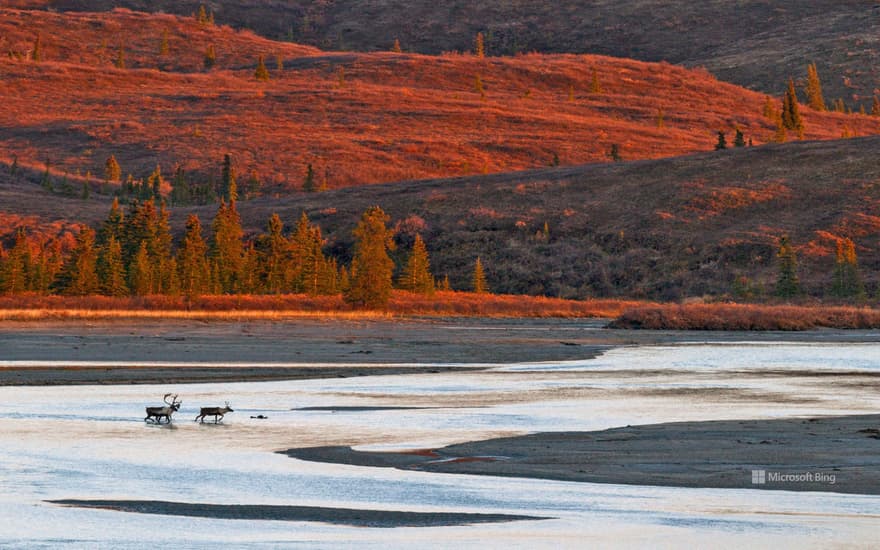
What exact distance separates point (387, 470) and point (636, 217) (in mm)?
102872

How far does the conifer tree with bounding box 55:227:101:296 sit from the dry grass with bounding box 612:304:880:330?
29330 mm

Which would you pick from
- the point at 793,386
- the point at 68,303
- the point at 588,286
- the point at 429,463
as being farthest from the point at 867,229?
the point at 429,463

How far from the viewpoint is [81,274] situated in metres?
71.1

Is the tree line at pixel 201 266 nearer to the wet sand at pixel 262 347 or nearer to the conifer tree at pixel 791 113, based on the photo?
the wet sand at pixel 262 347

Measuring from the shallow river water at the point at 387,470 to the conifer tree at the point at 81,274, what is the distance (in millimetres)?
42999

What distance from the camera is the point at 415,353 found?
135 feet

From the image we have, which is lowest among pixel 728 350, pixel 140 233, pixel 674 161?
pixel 728 350

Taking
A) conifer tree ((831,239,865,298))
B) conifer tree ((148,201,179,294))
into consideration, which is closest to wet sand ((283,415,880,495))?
conifer tree ((148,201,179,294))

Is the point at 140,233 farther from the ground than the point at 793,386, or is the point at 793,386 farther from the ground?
the point at 140,233

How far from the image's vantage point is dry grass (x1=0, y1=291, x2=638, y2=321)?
58.9 m

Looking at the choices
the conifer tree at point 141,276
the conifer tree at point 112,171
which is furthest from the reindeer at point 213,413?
the conifer tree at point 112,171

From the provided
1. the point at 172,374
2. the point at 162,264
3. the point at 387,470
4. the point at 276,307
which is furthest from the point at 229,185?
the point at 387,470

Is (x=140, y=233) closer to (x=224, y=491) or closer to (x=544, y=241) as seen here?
(x=544, y=241)

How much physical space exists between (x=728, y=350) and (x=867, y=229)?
68350 mm
